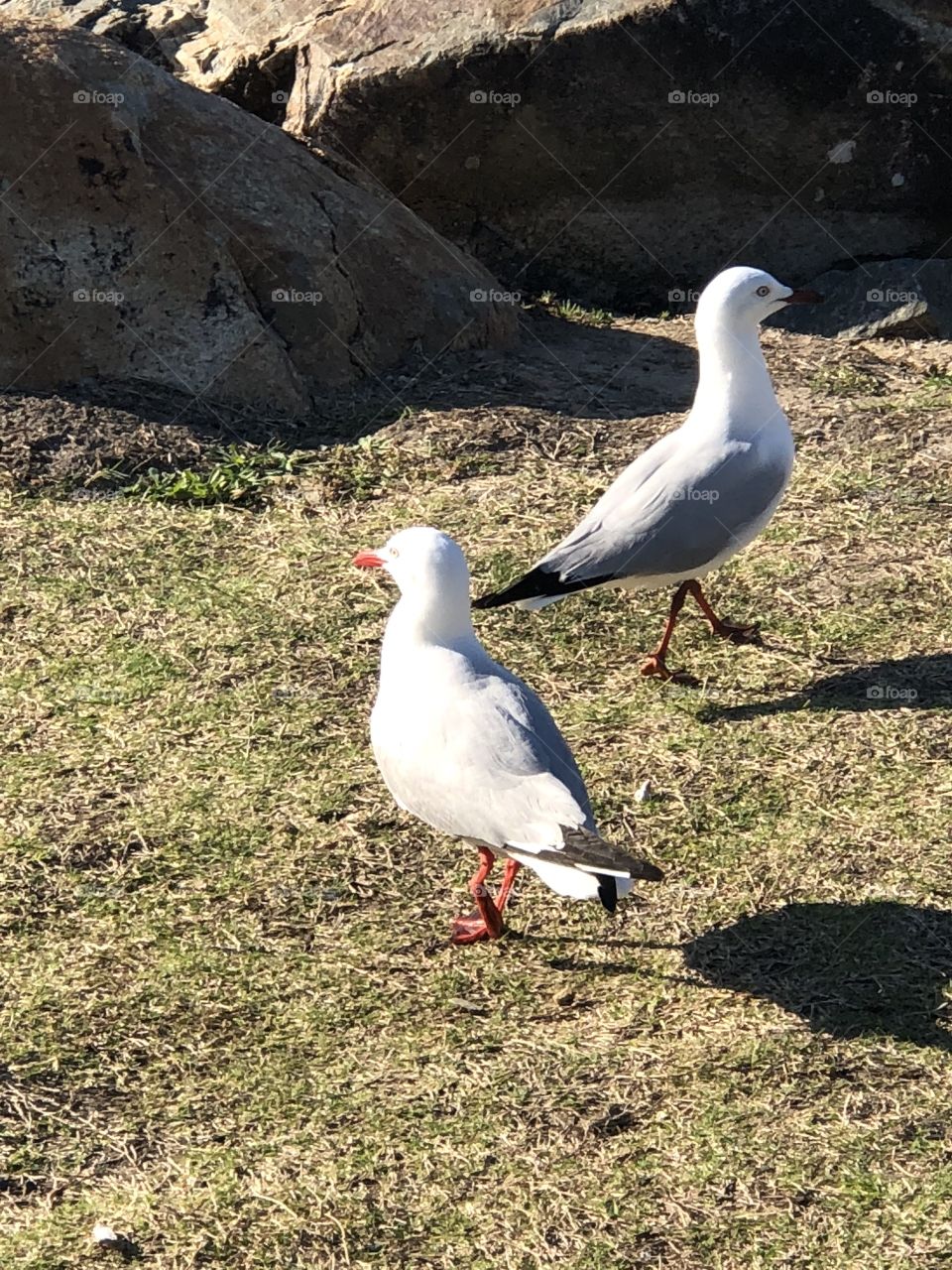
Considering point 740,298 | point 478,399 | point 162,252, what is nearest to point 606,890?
point 740,298

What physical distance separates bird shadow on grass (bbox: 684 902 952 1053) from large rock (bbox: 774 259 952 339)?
A: 4818 mm

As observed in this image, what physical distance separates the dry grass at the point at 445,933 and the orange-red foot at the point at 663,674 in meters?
0.09

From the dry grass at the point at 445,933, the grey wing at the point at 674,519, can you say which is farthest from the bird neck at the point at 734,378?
the dry grass at the point at 445,933

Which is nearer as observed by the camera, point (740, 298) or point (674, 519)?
point (674, 519)

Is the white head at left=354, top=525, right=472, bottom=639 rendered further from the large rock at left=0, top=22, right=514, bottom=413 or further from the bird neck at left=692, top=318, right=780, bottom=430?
the large rock at left=0, top=22, right=514, bottom=413

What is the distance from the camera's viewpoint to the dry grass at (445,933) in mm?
3441

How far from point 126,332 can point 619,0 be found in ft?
10.8

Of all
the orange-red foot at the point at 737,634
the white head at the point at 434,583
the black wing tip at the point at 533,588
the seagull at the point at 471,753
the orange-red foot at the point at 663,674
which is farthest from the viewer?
the orange-red foot at the point at 737,634

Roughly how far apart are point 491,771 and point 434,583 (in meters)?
0.61

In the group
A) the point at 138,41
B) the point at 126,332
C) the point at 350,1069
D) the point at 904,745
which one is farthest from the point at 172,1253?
the point at 138,41

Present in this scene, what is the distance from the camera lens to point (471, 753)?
402cm

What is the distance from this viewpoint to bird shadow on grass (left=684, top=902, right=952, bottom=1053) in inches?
154

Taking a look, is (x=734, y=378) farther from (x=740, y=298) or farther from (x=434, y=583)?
(x=434, y=583)

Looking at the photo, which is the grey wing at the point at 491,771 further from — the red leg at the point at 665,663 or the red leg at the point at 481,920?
the red leg at the point at 665,663
